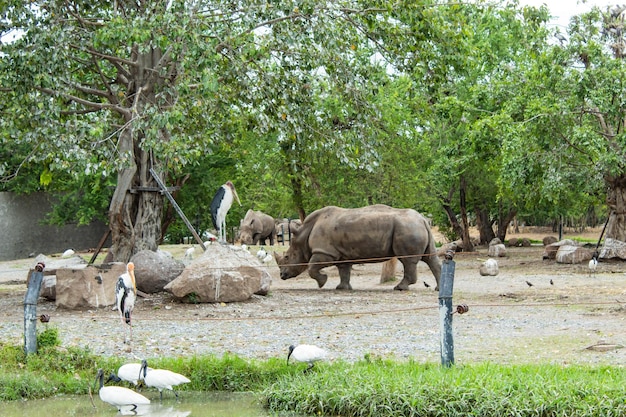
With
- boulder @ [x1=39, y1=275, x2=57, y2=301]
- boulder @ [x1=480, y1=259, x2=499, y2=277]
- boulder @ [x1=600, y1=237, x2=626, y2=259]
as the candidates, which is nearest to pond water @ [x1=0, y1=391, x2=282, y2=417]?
boulder @ [x1=39, y1=275, x2=57, y2=301]

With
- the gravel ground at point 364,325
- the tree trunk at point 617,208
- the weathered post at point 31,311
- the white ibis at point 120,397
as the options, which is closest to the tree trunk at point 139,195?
the gravel ground at point 364,325

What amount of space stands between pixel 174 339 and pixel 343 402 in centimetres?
422

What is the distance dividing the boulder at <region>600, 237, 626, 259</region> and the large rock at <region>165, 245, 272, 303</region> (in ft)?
45.2

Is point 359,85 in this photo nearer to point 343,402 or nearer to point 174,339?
point 174,339

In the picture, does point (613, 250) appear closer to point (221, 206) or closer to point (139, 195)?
point (221, 206)

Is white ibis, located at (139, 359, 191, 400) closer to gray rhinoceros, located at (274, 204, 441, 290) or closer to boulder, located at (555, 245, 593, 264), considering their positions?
gray rhinoceros, located at (274, 204, 441, 290)

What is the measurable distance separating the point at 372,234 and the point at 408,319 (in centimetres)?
495

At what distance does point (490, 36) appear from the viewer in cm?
3766

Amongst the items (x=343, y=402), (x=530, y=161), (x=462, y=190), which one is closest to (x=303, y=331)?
(x=343, y=402)

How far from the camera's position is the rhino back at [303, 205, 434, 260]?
1861cm

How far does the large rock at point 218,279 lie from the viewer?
15.2m

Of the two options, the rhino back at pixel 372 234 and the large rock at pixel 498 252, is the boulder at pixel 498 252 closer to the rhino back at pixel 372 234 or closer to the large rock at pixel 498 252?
the large rock at pixel 498 252

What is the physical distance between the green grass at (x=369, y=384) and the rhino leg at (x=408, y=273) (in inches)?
375

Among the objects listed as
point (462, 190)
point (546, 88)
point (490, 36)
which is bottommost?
point (462, 190)
